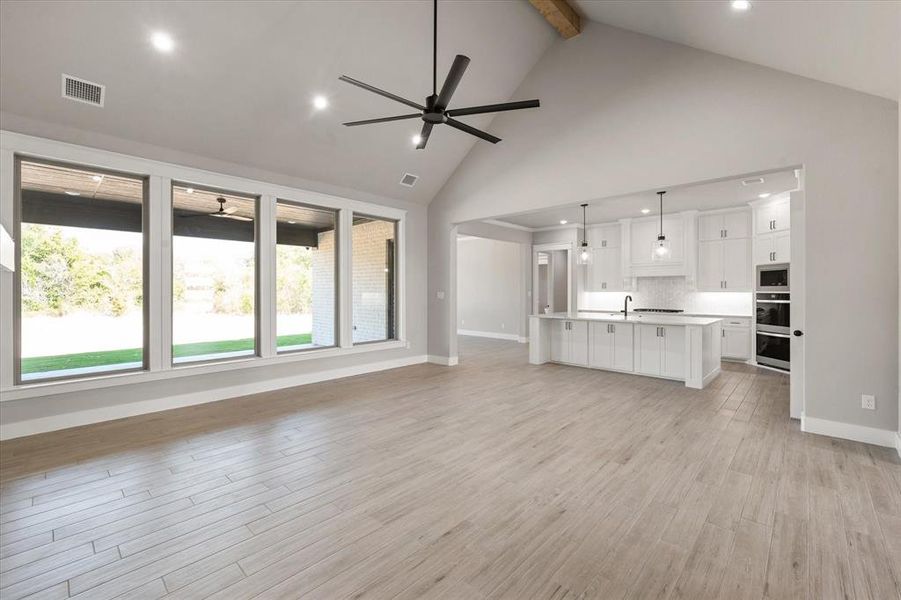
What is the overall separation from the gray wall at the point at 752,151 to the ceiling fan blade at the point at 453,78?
103 inches

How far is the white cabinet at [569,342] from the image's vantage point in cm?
667

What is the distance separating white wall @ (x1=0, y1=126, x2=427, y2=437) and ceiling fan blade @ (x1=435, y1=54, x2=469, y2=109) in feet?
10.3

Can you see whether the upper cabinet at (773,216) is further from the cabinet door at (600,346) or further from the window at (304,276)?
the window at (304,276)

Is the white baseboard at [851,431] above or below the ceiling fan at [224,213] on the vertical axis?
below

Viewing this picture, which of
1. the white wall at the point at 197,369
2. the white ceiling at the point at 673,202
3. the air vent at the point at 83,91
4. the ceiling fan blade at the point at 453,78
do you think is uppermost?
the air vent at the point at 83,91

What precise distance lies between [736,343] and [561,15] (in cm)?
638

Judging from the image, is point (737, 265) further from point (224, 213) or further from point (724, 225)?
point (224, 213)

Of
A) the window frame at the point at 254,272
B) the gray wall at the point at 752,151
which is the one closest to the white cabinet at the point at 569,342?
the gray wall at the point at 752,151

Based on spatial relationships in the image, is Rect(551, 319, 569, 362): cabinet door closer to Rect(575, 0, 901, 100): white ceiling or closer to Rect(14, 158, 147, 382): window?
Rect(575, 0, 901, 100): white ceiling

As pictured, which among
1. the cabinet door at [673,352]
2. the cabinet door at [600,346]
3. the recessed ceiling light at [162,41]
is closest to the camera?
the recessed ceiling light at [162,41]

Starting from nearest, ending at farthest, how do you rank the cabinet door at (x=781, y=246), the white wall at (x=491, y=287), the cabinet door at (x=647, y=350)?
1. the cabinet door at (x=647, y=350)
2. the cabinet door at (x=781, y=246)
3. the white wall at (x=491, y=287)

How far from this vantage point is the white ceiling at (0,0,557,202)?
3332 millimetres

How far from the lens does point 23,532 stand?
225 centimetres

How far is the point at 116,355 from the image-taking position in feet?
15.6
